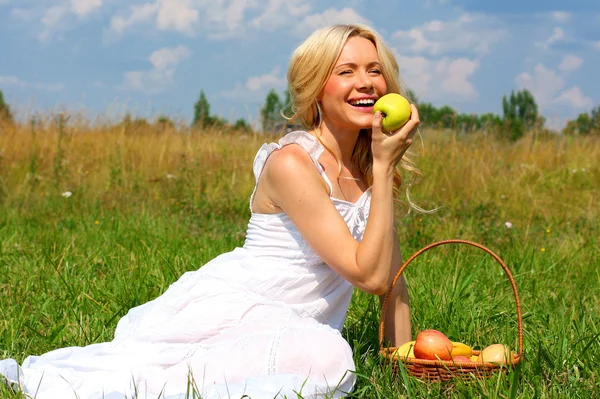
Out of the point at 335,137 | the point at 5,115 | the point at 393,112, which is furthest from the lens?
the point at 5,115

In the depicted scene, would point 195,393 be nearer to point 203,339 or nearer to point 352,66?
point 203,339

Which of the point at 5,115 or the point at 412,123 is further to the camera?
the point at 5,115

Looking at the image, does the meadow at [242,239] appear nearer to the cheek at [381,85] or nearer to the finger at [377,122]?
the finger at [377,122]

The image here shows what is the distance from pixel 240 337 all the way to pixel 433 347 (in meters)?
0.66

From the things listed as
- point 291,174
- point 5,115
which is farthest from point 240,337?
point 5,115

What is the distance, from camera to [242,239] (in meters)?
5.26

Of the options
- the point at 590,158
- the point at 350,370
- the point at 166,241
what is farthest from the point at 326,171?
the point at 590,158

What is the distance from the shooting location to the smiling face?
8.61 ft

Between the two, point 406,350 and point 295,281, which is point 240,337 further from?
point 406,350

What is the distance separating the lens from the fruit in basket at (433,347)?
2.44 meters

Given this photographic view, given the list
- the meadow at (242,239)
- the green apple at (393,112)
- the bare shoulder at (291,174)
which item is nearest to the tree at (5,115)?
the meadow at (242,239)

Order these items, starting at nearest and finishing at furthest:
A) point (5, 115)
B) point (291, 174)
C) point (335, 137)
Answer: point (291, 174)
point (335, 137)
point (5, 115)

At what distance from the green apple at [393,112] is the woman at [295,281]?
0.10 ft

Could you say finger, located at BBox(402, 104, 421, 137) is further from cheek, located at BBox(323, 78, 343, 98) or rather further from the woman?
cheek, located at BBox(323, 78, 343, 98)
